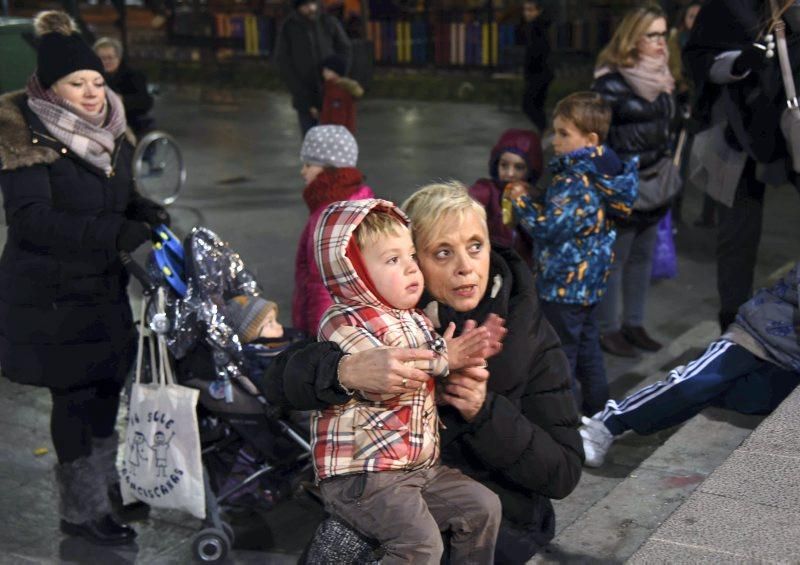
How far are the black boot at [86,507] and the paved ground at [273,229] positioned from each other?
64 mm

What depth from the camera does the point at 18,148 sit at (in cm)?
459

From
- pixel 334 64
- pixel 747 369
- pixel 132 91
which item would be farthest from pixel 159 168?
pixel 747 369

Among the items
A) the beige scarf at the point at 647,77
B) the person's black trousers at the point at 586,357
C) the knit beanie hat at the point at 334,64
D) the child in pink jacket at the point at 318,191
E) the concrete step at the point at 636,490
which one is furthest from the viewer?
the knit beanie hat at the point at 334,64

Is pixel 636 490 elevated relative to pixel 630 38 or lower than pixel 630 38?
lower

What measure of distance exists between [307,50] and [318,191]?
583 centimetres

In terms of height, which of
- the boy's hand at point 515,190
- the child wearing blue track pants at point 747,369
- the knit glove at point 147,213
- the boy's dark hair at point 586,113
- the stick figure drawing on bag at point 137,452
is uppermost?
the boy's dark hair at point 586,113

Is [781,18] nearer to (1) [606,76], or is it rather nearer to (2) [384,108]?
(1) [606,76]

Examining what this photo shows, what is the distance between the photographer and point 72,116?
4699mm

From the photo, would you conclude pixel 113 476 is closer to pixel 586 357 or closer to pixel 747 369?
pixel 586 357

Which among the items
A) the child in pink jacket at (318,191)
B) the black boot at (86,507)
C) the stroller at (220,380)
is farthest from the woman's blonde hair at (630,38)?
the black boot at (86,507)

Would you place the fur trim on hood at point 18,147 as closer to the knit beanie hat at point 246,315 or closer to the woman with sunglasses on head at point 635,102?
the knit beanie hat at point 246,315

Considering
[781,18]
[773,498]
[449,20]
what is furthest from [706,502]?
[449,20]

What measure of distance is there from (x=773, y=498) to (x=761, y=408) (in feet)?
4.89

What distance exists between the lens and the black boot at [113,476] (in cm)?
512
